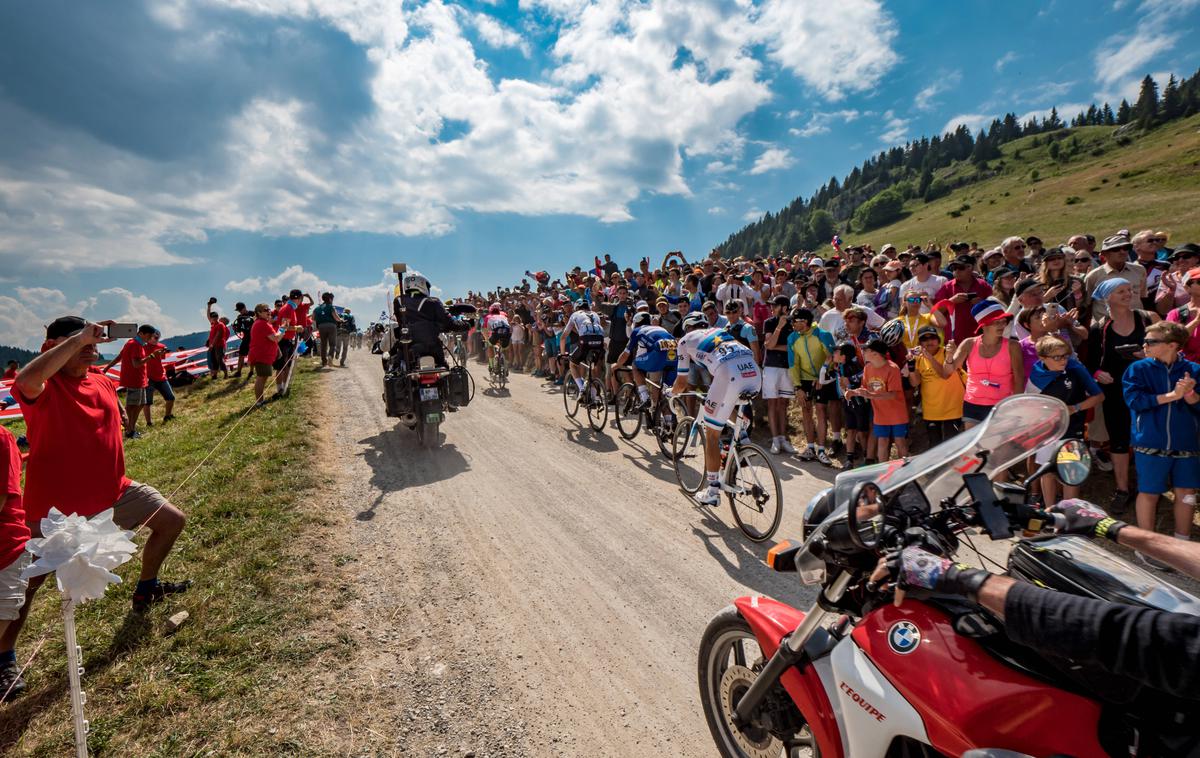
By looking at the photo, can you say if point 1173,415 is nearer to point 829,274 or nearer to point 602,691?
point 602,691

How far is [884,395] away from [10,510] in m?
8.29

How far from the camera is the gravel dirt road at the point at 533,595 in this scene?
3203 millimetres

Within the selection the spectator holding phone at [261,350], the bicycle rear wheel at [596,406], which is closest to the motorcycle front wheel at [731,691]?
the bicycle rear wheel at [596,406]

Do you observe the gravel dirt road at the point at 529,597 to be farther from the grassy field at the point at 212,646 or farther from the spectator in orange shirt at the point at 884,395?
the spectator in orange shirt at the point at 884,395

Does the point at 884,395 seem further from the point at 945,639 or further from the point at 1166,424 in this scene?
the point at 945,639

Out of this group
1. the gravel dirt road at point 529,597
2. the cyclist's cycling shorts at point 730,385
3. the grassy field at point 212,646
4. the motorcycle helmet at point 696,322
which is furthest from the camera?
the motorcycle helmet at point 696,322

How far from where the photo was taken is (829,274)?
1066 cm

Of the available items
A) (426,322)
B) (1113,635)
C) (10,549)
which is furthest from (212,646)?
(426,322)

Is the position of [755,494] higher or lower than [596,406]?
lower

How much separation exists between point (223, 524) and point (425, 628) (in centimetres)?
323

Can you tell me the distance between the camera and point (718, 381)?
5992 millimetres

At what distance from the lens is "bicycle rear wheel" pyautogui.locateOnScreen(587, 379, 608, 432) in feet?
32.3

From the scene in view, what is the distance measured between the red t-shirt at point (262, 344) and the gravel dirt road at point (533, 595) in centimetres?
499

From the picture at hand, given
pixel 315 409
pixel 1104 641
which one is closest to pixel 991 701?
pixel 1104 641
